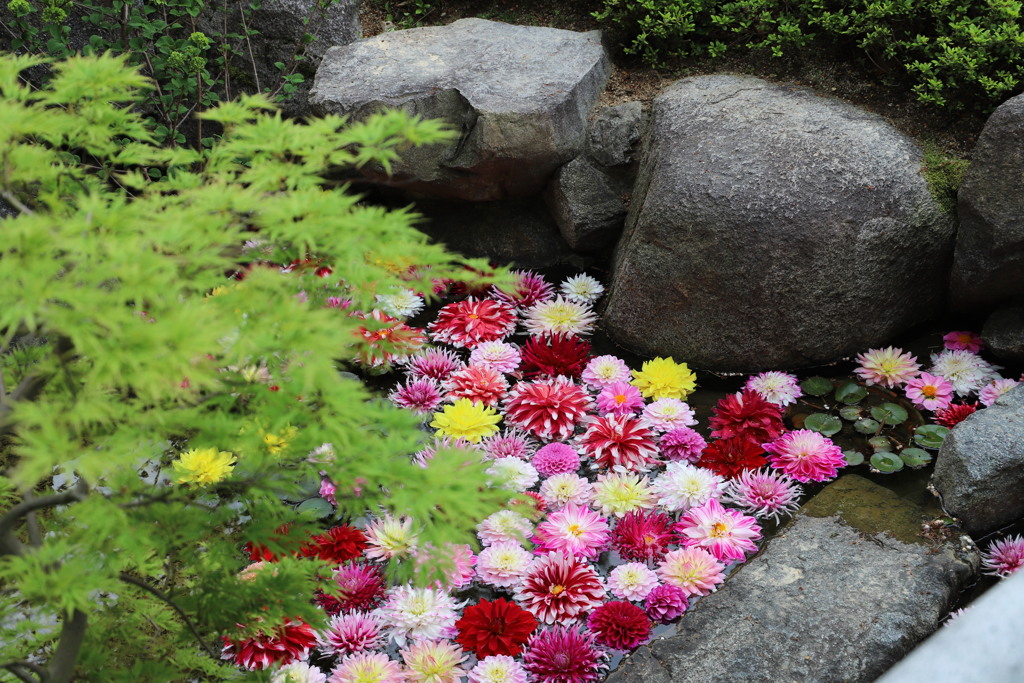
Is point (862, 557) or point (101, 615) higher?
point (101, 615)

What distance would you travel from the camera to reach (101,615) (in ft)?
6.30

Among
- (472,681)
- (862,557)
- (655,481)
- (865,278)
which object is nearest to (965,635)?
(472,681)

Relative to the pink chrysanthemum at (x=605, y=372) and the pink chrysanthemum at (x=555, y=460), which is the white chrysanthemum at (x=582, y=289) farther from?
the pink chrysanthemum at (x=555, y=460)

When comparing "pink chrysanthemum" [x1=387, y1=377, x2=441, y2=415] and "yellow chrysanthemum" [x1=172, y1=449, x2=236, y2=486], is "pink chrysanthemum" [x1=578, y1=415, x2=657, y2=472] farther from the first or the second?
"yellow chrysanthemum" [x1=172, y1=449, x2=236, y2=486]

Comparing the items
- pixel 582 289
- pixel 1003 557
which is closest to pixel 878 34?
pixel 582 289

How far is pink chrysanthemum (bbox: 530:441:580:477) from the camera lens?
2982 millimetres

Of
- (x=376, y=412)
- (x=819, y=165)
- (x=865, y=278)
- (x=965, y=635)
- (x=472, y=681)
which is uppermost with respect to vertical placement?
(x=965, y=635)

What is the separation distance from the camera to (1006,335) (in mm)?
3285

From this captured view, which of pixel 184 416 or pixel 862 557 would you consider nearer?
pixel 184 416

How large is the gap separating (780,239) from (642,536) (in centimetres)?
132

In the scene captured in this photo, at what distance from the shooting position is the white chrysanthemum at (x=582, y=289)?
154 inches

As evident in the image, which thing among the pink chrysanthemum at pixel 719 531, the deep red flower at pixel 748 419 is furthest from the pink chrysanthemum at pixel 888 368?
the pink chrysanthemum at pixel 719 531

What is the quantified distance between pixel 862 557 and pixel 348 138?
191 cm

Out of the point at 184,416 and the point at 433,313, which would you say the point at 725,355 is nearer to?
the point at 433,313
